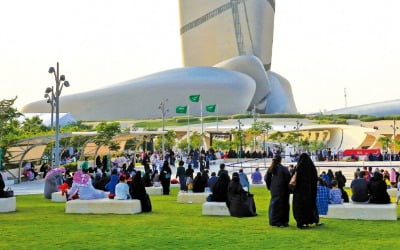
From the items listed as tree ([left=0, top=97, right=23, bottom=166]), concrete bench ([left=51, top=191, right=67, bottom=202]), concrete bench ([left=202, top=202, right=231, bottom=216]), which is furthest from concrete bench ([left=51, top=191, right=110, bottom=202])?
tree ([left=0, top=97, right=23, bottom=166])

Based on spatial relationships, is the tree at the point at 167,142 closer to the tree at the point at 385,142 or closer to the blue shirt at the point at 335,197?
the tree at the point at 385,142

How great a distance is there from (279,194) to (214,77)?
218 ft

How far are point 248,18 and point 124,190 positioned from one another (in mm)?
74272

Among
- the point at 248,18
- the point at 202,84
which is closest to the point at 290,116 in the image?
the point at 202,84

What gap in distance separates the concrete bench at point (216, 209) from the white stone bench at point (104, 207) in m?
1.33

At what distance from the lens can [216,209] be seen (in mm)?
11148

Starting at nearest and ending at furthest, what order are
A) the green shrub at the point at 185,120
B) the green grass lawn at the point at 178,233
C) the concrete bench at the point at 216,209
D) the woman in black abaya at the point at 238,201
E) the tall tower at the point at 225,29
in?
1. the green grass lawn at the point at 178,233
2. the woman in black abaya at the point at 238,201
3. the concrete bench at the point at 216,209
4. the green shrub at the point at 185,120
5. the tall tower at the point at 225,29

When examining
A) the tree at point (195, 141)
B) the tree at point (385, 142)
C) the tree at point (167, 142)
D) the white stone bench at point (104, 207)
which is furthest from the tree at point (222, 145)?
the white stone bench at point (104, 207)

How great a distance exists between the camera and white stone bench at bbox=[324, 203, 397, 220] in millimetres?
10367

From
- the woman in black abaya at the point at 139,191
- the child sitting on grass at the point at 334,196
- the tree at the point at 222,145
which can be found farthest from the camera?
the tree at the point at 222,145

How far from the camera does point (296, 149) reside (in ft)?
183

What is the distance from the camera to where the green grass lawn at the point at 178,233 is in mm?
7750

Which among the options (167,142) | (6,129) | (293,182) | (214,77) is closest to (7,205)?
(293,182)

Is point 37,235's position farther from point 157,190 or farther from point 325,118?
point 325,118
